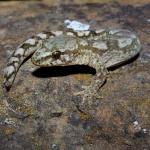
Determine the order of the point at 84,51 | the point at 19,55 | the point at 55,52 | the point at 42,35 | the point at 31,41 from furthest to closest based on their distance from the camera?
the point at 42,35 → the point at 31,41 → the point at 19,55 → the point at 84,51 → the point at 55,52

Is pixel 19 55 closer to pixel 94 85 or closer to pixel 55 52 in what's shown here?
pixel 55 52

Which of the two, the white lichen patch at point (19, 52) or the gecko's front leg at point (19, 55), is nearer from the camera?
the gecko's front leg at point (19, 55)

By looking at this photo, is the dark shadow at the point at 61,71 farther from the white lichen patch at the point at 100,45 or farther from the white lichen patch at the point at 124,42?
the white lichen patch at the point at 124,42

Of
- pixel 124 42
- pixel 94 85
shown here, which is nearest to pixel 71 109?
pixel 94 85

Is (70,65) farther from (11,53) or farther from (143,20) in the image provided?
(143,20)

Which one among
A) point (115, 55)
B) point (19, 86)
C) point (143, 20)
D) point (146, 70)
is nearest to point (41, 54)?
point (19, 86)

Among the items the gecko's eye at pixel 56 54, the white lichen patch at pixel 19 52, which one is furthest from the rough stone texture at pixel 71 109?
the gecko's eye at pixel 56 54
